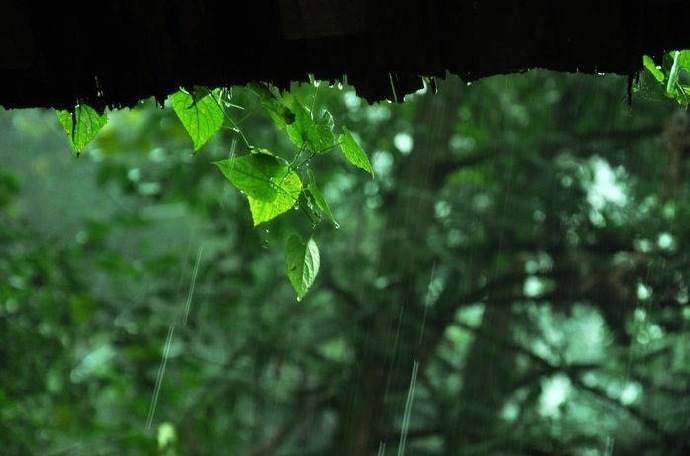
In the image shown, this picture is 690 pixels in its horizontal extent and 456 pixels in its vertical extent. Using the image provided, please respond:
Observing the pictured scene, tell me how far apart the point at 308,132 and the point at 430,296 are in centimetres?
346

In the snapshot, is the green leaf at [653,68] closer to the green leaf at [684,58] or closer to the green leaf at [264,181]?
the green leaf at [684,58]

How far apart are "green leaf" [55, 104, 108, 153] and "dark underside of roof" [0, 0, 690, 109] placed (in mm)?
48

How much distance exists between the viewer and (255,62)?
76 centimetres

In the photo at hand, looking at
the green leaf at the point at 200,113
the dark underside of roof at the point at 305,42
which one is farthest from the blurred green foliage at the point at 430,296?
the dark underside of roof at the point at 305,42

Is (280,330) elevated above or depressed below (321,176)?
below

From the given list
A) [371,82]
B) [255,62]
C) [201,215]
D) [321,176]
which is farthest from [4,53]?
[201,215]

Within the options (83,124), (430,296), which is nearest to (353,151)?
(83,124)

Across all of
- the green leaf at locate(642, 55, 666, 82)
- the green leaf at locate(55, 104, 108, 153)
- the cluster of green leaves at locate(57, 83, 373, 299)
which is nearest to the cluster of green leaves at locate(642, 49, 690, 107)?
the green leaf at locate(642, 55, 666, 82)

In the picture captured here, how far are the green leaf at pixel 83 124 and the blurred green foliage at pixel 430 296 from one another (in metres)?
2.64

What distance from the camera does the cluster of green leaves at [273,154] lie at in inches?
33.8

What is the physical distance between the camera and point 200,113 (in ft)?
2.97

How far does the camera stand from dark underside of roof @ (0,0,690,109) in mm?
667

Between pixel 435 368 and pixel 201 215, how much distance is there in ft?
5.09

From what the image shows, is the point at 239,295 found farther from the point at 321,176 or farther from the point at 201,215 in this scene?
the point at 321,176
